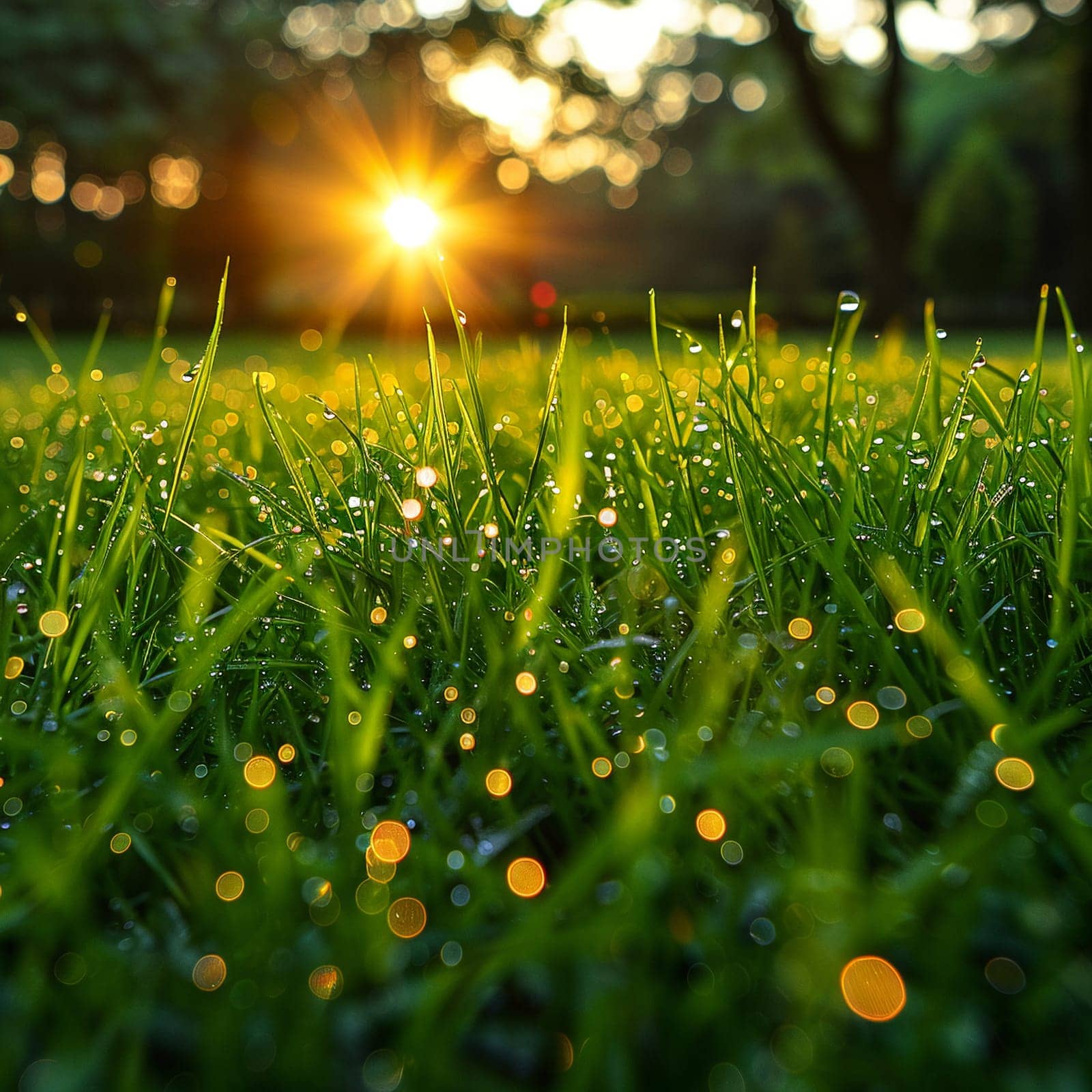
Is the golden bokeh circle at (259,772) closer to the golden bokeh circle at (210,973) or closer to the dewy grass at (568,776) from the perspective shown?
the dewy grass at (568,776)

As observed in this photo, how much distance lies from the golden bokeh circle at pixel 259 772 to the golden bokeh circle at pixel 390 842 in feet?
0.40

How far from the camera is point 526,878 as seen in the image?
70 cm

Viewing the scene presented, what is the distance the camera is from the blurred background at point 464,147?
17.2 m

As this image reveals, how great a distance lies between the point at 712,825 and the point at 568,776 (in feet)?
0.51

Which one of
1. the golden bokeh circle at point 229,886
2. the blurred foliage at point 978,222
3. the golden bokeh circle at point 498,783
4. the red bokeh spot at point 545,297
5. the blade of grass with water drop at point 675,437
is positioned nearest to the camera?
the golden bokeh circle at point 229,886

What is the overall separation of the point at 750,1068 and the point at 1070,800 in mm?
350

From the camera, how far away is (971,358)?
114cm

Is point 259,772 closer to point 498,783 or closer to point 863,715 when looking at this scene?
point 498,783

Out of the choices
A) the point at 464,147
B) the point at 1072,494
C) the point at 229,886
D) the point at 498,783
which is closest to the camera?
the point at 229,886

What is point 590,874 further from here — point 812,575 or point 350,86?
point 350,86

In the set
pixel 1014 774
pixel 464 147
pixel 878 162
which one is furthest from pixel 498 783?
pixel 464 147

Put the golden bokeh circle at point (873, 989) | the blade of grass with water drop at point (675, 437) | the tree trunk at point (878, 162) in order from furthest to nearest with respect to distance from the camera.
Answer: the tree trunk at point (878, 162), the blade of grass with water drop at point (675, 437), the golden bokeh circle at point (873, 989)

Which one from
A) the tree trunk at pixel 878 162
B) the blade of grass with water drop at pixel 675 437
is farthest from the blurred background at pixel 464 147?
the blade of grass with water drop at pixel 675 437

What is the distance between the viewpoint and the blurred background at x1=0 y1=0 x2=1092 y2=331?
56.6ft
